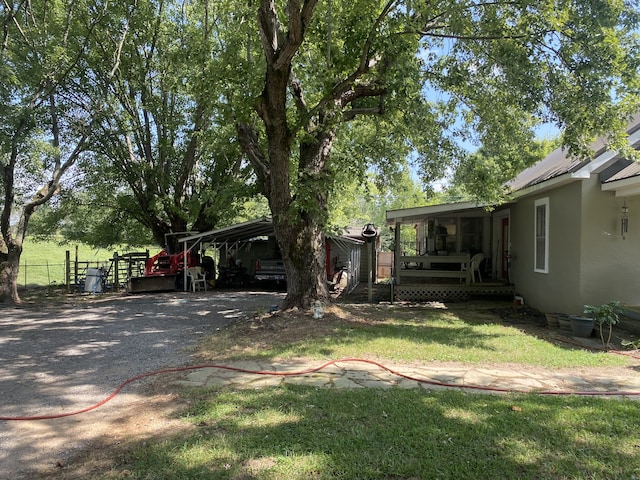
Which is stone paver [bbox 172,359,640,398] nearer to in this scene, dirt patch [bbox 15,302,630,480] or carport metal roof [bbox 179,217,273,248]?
dirt patch [bbox 15,302,630,480]

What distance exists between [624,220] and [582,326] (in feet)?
7.89

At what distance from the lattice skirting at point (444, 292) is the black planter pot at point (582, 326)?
4422 millimetres

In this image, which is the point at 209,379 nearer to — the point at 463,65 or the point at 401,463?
the point at 401,463

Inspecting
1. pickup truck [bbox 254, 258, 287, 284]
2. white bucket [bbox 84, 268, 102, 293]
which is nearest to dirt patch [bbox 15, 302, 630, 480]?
pickup truck [bbox 254, 258, 287, 284]

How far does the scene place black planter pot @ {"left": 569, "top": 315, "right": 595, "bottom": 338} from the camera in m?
7.15

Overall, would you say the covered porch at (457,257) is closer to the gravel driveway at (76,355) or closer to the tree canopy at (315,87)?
the tree canopy at (315,87)

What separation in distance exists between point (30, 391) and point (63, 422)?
1175mm

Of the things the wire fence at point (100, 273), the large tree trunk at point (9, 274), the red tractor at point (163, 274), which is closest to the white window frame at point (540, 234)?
the red tractor at point (163, 274)

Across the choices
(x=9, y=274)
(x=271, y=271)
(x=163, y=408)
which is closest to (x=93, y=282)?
(x=9, y=274)

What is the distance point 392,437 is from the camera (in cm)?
344

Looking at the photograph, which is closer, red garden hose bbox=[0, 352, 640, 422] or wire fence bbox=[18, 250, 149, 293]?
red garden hose bbox=[0, 352, 640, 422]

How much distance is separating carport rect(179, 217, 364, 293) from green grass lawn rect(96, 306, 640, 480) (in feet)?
33.8

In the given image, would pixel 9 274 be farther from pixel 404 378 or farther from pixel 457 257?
pixel 457 257

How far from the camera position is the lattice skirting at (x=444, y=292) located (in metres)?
11.8
